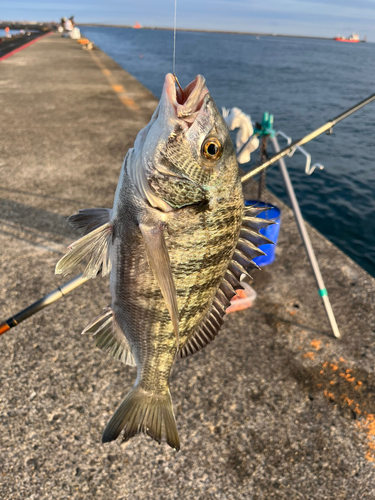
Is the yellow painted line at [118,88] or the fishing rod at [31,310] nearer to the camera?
the fishing rod at [31,310]

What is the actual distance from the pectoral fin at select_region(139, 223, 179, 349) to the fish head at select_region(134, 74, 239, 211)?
0.51 feet

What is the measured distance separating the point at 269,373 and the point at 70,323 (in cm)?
240

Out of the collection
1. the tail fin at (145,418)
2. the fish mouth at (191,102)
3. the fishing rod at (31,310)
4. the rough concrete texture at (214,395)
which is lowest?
the rough concrete texture at (214,395)

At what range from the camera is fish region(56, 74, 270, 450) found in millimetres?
1821

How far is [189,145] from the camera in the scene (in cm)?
183

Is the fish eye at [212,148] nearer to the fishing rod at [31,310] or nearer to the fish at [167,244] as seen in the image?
the fish at [167,244]

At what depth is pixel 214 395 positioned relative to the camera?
130 inches

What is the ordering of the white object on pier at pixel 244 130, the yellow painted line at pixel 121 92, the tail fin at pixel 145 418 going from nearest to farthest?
1. the tail fin at pixel 145 418
2. the white object on pier at pixel 244 130
3. the yellow painted line at pixel 121 92

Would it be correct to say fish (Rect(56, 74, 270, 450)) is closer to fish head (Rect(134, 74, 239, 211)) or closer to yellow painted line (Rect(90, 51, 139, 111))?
fish head (Rect(134, 74, 239, 211))

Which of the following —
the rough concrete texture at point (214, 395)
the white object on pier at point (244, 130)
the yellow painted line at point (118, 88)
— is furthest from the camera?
the yellow painted line at point (118, 88)

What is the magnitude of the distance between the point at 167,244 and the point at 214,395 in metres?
2.10

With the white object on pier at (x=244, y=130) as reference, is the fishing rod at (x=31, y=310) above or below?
below

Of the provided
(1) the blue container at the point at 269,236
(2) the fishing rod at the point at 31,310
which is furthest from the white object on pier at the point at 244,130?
(2) the fishing rod at the point at 31,310

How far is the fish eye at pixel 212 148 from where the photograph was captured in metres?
1.84
